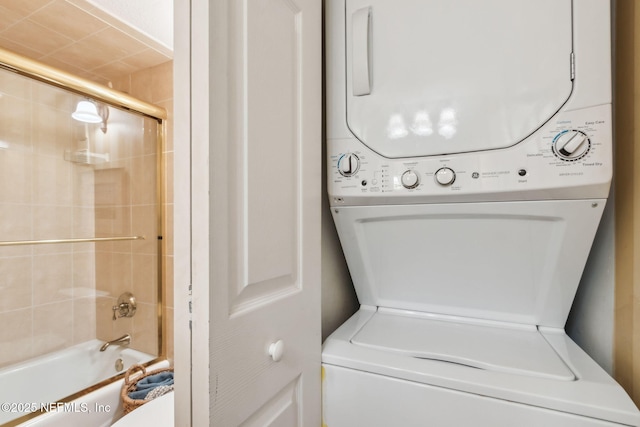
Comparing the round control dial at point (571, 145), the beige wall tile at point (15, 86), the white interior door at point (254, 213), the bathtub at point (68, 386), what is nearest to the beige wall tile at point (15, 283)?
the bathtub at point (68, 386)

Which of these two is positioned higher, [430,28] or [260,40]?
[430,28]

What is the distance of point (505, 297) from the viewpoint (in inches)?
34.0

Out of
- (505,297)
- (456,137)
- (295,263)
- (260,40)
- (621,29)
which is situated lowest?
(505,297)

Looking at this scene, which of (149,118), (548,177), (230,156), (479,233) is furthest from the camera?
(149,118)

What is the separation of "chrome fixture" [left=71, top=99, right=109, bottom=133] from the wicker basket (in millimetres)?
1636

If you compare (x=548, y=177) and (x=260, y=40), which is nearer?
(x=260, y=40)

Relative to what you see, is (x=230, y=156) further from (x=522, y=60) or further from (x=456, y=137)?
(x=522, y=60)

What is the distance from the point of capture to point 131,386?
1.71 metres

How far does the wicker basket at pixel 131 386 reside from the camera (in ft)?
5.14

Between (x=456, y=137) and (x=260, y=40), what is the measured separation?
0.54 m

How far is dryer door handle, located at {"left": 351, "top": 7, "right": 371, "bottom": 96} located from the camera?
84 centimetres

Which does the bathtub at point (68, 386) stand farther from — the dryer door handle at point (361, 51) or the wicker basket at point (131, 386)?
the dryer door handle at point (361, 51)

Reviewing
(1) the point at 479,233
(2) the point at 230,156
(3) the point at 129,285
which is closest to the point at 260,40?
(2) the point at 230,156

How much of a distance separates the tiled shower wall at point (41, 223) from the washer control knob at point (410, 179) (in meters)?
2.16
